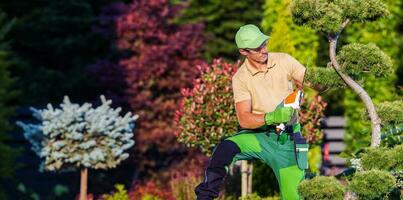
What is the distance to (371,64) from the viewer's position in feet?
30.7

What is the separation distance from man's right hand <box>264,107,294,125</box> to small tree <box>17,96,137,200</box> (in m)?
4.08

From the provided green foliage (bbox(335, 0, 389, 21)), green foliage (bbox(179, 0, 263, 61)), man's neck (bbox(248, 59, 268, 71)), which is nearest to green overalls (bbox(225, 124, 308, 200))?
man's neck (bbox(248, 59, 268, 71))

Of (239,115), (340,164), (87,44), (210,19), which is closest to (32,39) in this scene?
(87,44)

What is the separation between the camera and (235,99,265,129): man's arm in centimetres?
934

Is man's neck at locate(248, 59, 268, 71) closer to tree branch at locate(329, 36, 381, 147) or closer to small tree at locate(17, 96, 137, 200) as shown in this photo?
tree branch at locate(329, 36, 381, 147)

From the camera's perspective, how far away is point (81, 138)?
13.0 m

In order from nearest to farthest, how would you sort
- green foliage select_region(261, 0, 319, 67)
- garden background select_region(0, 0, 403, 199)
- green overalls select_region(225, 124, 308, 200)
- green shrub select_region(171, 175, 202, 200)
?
green overalls select_region(225, 124, 308, 200) < green shrub select_region(171, 175, 202, 200) < green foliage select_region(261, 0, 319, 67) < garden background select_region(0, 0, 403, 199)

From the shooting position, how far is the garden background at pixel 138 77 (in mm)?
14688

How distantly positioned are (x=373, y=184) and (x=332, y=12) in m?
1.57

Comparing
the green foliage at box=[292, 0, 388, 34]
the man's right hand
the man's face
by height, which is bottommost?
the man's right hand

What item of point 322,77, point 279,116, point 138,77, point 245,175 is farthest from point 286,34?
point 279,116

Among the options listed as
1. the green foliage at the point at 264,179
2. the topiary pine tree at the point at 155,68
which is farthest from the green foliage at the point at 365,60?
the topiary pine tree at the point at 155,68

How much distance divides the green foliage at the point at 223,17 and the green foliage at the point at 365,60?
10556 mm

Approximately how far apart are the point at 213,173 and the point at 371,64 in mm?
1734
